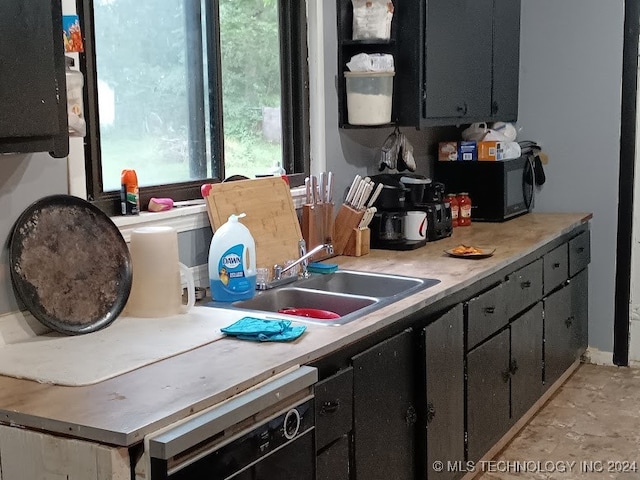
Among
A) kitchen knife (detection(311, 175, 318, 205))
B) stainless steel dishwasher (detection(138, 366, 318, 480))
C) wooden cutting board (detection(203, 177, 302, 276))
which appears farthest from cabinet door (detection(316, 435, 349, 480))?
kitchen knife (detection(311, 175, 318, 205))

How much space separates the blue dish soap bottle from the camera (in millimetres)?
2402

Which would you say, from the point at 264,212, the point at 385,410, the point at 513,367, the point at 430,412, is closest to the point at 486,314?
the point at 513,367

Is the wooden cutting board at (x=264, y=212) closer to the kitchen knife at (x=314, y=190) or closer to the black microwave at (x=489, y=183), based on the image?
the kitchen knife at (x=314, y=190)

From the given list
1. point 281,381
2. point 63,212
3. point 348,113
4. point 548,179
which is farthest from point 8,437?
point 548,179

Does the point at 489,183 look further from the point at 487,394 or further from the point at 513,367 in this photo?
the point at 487,394

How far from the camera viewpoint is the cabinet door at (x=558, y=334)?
3.64m

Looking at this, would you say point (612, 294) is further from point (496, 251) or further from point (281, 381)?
point (281, 381)

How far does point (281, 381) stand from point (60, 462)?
481mm

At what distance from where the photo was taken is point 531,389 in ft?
11.4

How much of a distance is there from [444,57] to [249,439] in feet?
7.74

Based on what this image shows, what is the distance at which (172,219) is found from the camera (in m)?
2.48

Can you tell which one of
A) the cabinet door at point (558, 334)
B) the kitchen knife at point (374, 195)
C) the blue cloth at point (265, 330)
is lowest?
the cabinet door at point (558, 334)

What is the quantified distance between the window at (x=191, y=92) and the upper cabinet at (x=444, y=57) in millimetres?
293

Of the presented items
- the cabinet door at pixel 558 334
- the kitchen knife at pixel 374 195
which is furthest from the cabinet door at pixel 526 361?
the kitchen knife at pixel 374 195
